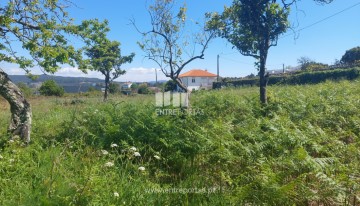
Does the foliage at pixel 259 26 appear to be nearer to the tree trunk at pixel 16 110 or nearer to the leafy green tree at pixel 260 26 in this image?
the leafy green tree at pixel 260 26

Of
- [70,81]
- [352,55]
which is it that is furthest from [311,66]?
[70,81]

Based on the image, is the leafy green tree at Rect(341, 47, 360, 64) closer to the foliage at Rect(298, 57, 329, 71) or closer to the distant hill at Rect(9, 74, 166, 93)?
the foliage at Rect(298, 57, 329, 71)

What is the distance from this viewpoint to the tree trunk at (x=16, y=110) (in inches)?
196

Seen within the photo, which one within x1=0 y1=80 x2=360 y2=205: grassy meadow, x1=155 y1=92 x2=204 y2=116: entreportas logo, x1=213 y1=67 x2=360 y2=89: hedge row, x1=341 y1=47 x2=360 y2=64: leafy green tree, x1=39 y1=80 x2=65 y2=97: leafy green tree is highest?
x1=341 y1=47 x2=360 y2=64: leafy green tree

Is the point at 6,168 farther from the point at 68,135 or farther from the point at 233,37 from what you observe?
the point at 233,37

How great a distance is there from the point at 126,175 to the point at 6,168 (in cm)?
169

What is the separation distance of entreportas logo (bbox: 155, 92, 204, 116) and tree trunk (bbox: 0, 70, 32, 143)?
2.82 m

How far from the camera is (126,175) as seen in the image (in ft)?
11.0

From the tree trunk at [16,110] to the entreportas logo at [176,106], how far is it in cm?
282

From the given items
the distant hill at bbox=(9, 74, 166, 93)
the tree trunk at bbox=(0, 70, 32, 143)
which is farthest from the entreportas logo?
the tree trunk at bbox=(0, 70, 32, 143)

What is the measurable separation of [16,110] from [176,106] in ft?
13.4

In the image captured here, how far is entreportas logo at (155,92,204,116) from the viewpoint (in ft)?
20.7

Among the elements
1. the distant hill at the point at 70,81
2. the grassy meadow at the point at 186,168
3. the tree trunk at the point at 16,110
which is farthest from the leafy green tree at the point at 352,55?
the tree trunk at the point at 16,110

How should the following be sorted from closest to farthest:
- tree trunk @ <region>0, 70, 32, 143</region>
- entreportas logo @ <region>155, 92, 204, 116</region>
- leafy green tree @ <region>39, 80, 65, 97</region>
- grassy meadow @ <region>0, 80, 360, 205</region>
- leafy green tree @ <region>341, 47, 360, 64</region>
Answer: grassy meadow @ <region>0, 80, 360, 205</region>, tree trunk @ <region>0, 70, 32, 143</region>, entreportas logo @ <region>155, 92, 204, 116</region>, leafy green tree @ <region>39, 80, 65, 97</region>, leafy green tree @ <region>341, 47, 360, 64</region>
